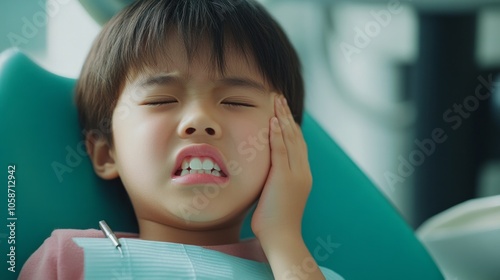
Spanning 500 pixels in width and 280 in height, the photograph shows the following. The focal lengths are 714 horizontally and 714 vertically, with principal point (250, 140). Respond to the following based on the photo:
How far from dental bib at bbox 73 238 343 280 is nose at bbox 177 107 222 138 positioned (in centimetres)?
13

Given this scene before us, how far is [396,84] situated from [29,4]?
2.81ft

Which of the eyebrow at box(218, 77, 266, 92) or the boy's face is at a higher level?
the eyebrow at box(218, 77, 266, 92)

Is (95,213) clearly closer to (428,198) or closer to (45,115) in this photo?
(45,115)

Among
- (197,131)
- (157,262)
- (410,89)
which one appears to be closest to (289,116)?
(197,131)

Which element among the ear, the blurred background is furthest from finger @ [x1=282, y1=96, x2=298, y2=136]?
the blurred background

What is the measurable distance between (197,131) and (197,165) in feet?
0.13

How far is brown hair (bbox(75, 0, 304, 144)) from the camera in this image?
862 millimetres

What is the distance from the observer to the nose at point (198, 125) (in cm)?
82

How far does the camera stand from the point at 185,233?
88 cm

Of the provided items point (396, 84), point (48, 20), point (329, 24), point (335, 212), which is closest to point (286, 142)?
point (335, 212)

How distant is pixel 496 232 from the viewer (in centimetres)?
96

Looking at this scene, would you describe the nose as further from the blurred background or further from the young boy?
the blurred background

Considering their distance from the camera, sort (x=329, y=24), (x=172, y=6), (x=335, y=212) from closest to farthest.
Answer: (x=172, y=6) < (x=335, y=212) < (x=329, y=24)

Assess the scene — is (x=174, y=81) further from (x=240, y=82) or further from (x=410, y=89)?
(x=410, y=89)
